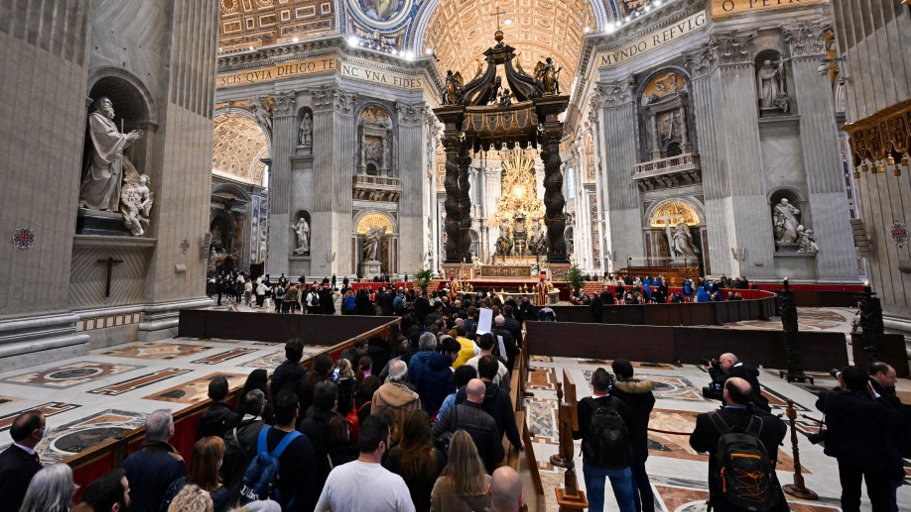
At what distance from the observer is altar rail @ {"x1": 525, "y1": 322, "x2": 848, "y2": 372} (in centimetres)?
603

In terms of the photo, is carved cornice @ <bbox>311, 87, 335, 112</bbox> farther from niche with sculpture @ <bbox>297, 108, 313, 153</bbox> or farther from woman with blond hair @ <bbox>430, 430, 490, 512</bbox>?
woman with blond hair @ <bbox>430, 430, 490, 512</bbox>

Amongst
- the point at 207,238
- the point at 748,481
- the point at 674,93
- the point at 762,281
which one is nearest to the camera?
the point at 748,481

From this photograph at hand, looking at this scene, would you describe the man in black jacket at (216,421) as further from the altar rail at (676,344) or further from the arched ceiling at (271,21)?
the arched ceiling at (271,21)

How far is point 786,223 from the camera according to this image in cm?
1445

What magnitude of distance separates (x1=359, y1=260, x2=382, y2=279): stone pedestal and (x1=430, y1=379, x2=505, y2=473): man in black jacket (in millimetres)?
19159

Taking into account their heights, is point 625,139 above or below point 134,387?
above

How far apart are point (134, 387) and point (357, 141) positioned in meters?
18.4

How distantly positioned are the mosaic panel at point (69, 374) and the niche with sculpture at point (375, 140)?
16.7 m

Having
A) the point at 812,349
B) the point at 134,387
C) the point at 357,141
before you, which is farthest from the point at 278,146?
the point at 812,349

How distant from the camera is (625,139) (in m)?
19.2

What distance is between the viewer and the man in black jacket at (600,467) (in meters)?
2.42

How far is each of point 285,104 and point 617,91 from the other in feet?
58.1

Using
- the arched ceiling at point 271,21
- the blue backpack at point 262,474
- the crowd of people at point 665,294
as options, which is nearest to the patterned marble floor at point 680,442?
the blue backpack at point 262,474

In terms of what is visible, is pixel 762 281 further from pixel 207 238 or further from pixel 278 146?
pixel 278 146
